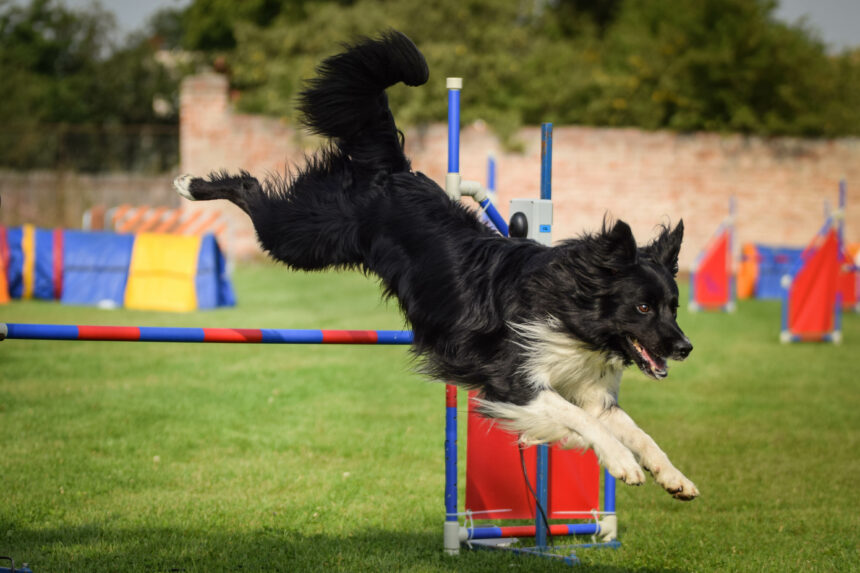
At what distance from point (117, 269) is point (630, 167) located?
38.2 feet

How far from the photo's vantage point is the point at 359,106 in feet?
14.3

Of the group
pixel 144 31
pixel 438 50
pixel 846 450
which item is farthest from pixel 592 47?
pixel 846 450

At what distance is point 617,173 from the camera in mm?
20188

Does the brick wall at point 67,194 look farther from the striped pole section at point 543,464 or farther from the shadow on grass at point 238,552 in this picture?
the striped pole section at point 543,464

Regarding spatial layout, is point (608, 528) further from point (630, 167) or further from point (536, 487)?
point (630, 167)

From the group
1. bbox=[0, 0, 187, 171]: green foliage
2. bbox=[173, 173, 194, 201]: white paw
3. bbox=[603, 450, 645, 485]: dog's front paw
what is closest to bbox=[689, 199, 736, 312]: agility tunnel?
bbox=[173, 173, 194, 201]: white paw

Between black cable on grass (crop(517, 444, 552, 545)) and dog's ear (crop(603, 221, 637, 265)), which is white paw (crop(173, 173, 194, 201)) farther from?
dog's ear (crop(603, 221, 637, 265))

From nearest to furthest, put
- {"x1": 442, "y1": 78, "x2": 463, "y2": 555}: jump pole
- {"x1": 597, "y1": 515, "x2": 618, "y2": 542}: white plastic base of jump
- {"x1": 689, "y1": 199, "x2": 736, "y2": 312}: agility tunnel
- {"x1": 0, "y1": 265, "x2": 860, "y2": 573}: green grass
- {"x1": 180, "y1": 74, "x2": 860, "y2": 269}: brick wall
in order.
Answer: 1. {"x1": 442, "y1": 78, "x2": 463, "y2": 555}: jump pole
2. {"x1": 0, "y1": 265, "x2": 860, "y2": 573}: green grass
3. {"x1": 597, "y1": 515, "x2": 618, "y2": 542}: white plastic base of jump
4. {"x1": 689, "y1": 199, "x2": 736, "y2": 312}: agility tunnel
5. {"x1": 180, "y1": 74, "x2": 860, "y2": 269}: brick wall

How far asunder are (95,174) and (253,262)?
17.6ft

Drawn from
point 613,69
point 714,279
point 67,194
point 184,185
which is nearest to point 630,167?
point 613,69

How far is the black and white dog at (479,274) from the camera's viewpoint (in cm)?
344

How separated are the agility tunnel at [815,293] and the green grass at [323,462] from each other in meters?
1.25

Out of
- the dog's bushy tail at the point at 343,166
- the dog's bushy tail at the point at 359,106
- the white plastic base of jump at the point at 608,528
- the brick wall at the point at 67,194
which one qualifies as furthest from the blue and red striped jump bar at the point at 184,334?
the brick wall at the point at 67,194

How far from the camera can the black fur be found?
11.4ft
